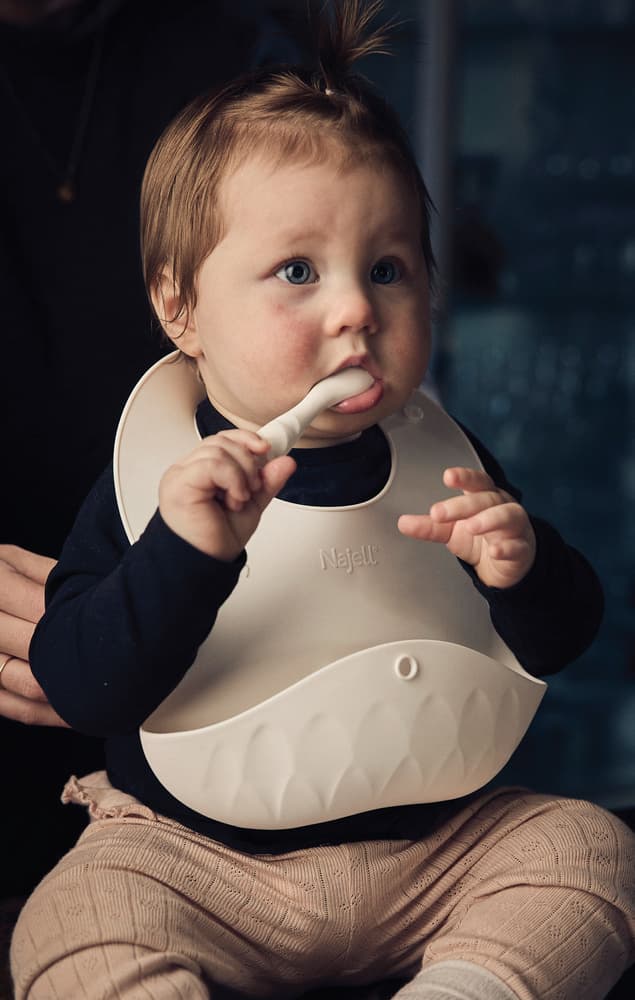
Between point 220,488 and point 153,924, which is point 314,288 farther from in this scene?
point 153,924

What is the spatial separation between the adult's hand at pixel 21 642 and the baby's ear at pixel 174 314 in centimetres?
22

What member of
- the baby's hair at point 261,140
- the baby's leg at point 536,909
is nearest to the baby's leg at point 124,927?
the baby's leg at point 536,909

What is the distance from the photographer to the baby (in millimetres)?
604

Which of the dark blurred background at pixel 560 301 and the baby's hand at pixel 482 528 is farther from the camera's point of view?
the dark blurred background at pixel 560 301

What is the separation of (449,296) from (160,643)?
1.55m

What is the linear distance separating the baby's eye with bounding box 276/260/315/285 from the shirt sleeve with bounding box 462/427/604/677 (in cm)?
21

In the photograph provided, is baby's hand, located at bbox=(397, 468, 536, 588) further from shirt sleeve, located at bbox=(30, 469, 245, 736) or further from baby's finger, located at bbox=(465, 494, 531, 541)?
shirt sleeve, located at bbox=(30, 469, 245, 736)

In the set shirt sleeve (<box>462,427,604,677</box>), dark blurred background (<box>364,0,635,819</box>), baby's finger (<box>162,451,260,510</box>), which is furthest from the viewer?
dark blurred background (<box>364,0,635,819</box>)

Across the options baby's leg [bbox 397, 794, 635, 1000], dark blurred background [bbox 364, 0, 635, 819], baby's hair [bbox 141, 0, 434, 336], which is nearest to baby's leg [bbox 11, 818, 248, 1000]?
baby's leg [bbox 397, 794, 635, 1000]

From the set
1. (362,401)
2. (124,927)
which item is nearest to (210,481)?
(362,401)

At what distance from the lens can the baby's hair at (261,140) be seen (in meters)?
0.66

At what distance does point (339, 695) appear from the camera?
626 millimetres

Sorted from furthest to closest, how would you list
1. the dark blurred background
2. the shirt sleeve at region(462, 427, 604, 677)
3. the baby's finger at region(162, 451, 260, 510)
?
the dark blurred background < the shirt sleeve at region(462, 427, 604, 677) < the baby's finger at region(162, 451, 260, 510)

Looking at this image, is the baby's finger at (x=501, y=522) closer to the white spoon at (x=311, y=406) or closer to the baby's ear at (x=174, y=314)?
the white spoon at (x=311, y=406)
